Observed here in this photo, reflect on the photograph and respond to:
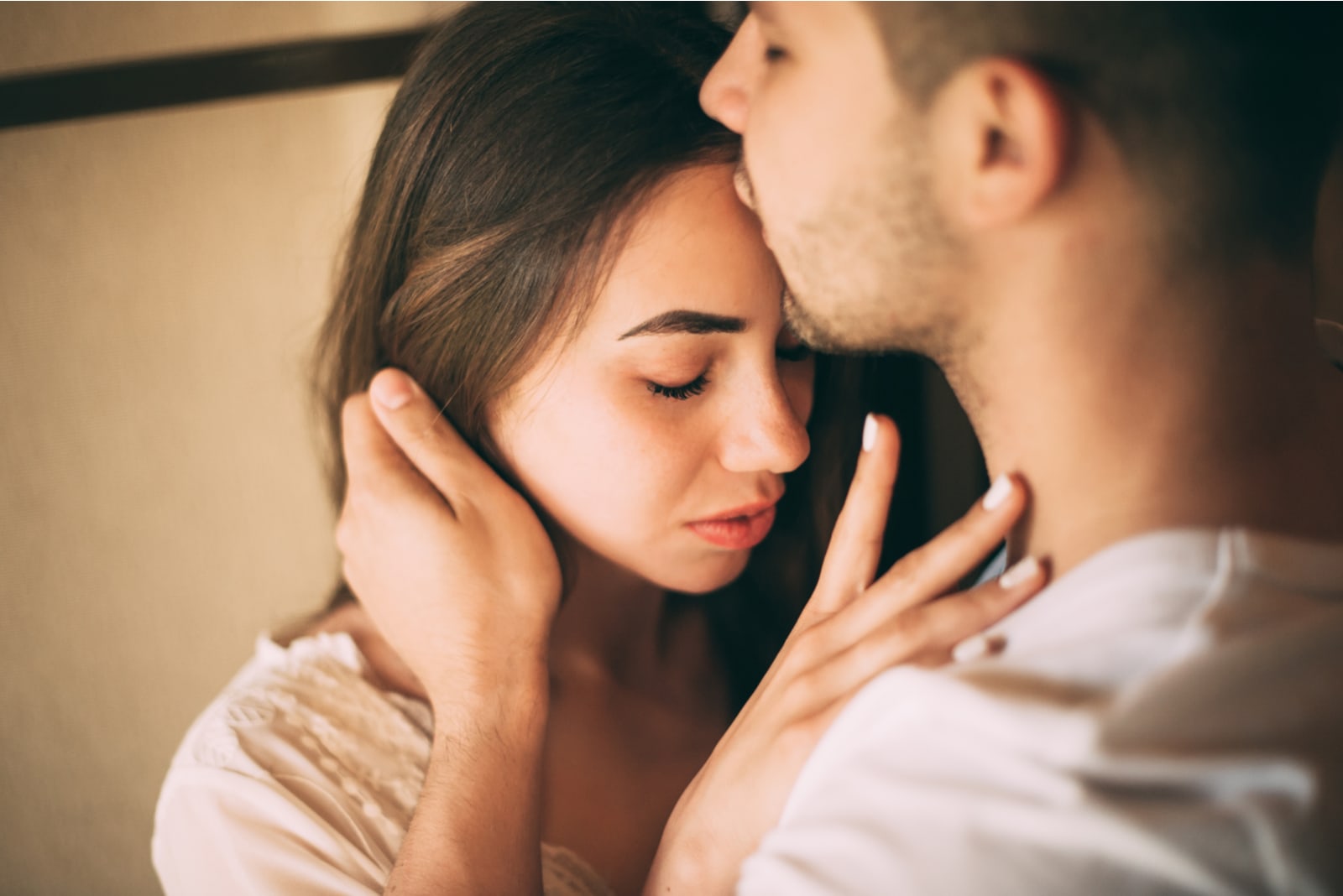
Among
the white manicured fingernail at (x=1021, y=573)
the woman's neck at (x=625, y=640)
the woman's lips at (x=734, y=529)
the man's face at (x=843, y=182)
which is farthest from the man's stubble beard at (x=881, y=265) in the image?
the woman's neck at (x=625, y=640)

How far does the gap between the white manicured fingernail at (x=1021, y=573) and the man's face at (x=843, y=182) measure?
0.71ft

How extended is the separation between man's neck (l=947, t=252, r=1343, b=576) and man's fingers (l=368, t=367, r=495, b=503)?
731 millimetres

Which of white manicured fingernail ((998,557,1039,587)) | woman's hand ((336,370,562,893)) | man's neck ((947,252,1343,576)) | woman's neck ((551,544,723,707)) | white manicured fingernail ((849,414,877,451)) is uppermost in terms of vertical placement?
man's neck ((947,252,1343,576))

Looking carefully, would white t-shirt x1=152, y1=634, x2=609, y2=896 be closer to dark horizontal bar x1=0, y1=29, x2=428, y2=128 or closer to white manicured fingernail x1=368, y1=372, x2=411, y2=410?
white manicured fingernail x1=368, y1=372, x2=411, y2=410

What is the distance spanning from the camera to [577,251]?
1.07 meters

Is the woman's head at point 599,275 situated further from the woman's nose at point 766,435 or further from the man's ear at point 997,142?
the man's ear at point 997,142

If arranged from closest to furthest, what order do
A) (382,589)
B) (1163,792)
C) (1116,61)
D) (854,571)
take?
(1163,792) < (1116,61) < (854,571) < (382,589)

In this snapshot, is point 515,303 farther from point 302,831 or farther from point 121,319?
point 121,319

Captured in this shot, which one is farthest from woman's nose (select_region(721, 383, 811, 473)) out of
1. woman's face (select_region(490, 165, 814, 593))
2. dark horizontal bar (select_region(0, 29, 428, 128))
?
dark horizontal bar (select_region(0, 29, 428, 128))

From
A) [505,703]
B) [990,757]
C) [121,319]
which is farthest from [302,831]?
[121,319]

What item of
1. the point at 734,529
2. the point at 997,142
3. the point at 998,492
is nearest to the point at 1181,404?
the point at 998,492

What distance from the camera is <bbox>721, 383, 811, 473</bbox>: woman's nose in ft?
3.50

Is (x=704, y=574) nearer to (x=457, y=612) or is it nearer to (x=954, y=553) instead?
(x=457, y=612)

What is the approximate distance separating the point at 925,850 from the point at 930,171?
0.54 metres
